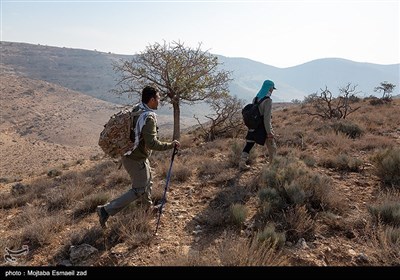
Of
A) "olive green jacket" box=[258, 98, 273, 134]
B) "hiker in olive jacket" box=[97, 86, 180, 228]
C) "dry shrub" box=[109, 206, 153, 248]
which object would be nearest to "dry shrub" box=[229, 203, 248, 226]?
"dry shrub" box=[109, 206, 153, 248]

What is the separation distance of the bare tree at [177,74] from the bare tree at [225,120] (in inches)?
18.2

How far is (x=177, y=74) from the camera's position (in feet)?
45.9

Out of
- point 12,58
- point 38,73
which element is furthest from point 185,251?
point 12,58

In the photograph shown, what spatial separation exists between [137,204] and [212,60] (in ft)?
35.4

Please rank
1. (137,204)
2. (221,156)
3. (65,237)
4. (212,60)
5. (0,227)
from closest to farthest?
(65,237) → (137,204) → (0,227) → (221,156) → (212,60)

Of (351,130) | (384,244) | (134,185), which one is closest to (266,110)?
(134,185)

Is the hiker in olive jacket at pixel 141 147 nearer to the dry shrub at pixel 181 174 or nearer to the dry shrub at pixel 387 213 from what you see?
the dry shrub at pixel 181 174

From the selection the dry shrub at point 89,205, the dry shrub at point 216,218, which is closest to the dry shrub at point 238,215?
the dry shrub at point 216,218

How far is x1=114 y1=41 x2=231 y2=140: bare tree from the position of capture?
14000mm

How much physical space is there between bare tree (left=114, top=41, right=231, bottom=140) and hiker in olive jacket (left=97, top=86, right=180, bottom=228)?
9503 millimetres

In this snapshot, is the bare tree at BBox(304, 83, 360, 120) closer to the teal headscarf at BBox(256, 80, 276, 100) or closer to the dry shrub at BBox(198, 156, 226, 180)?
the dry shrub at BBox(198, 156, 226, 180)

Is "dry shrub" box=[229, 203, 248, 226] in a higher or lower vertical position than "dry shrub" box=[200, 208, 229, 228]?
higher
